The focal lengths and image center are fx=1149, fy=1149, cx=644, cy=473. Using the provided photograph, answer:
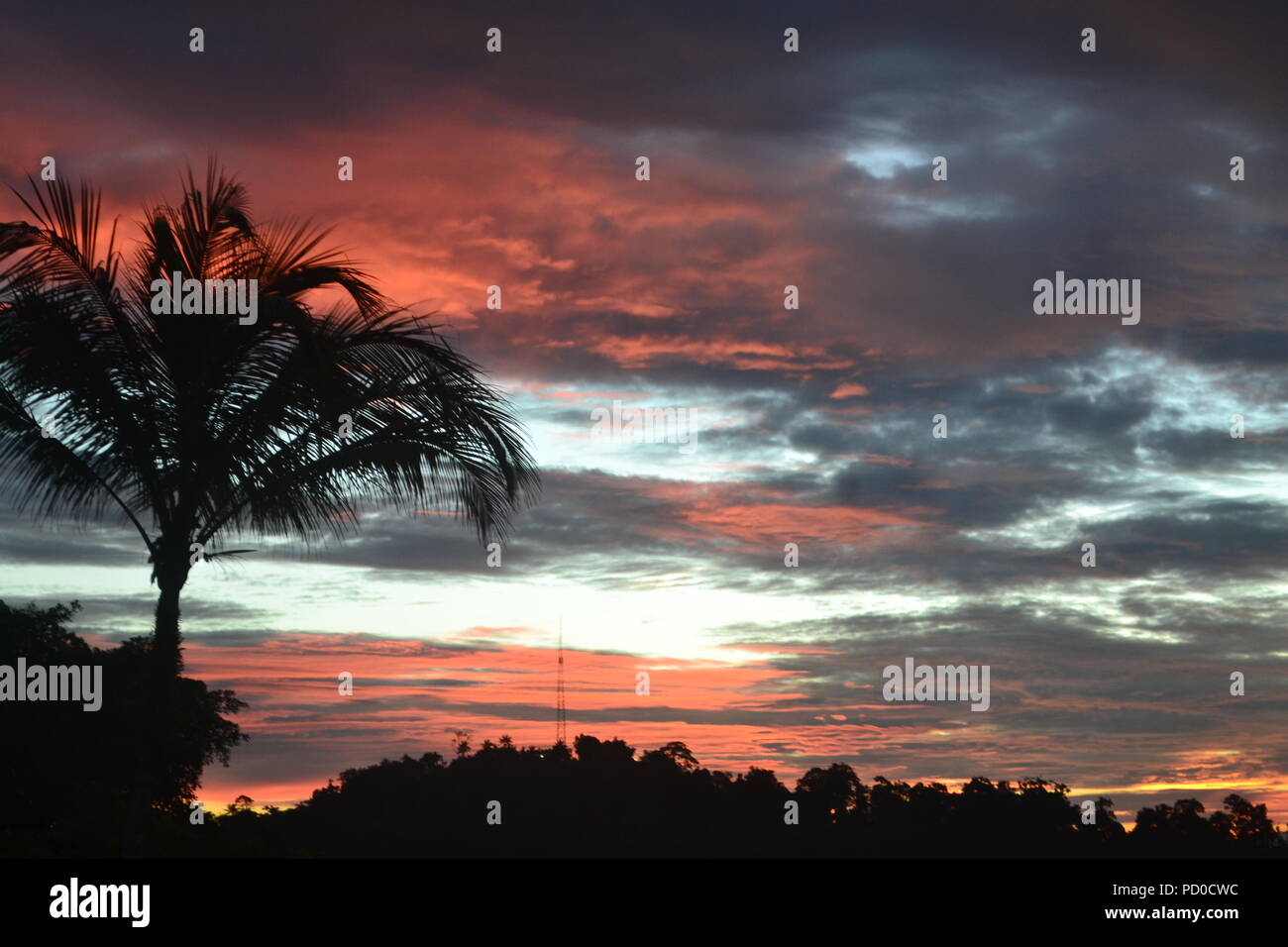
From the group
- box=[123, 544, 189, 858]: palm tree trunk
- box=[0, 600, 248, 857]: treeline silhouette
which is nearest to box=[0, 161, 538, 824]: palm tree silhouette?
box=[123, 544, 189, 858]: palm tree trunk

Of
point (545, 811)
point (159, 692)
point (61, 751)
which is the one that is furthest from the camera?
point (545, 811)

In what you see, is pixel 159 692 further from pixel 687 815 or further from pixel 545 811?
pixel 687 815

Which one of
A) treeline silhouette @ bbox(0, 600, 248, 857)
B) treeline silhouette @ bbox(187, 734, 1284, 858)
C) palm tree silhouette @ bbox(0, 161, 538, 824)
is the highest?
palm tree silhouette @ bbox(0, 161, 538, 824)

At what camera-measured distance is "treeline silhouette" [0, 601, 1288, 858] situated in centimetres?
1844

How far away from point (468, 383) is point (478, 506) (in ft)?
4.22

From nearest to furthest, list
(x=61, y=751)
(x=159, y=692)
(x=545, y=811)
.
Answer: (x=159, y=692), (x=61, y=751), (x=545, y=811)

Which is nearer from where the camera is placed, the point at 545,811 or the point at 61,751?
the point at 61,751

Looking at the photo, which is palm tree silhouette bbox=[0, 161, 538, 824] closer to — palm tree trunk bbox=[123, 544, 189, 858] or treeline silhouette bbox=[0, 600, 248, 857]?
palm tree trunk bbox=[123, 544, 189, 858]

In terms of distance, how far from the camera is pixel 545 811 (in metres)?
29.9

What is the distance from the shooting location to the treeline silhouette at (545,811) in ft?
60.5

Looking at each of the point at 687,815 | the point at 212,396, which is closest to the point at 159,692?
the point at 212,396

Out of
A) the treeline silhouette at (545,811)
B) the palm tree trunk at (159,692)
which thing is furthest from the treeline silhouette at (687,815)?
the palm tree trunk at (159,692)

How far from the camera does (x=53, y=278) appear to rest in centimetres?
1073

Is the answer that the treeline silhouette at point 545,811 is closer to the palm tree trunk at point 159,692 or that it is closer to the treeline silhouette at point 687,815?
the treeline silhouette at point 687,815
